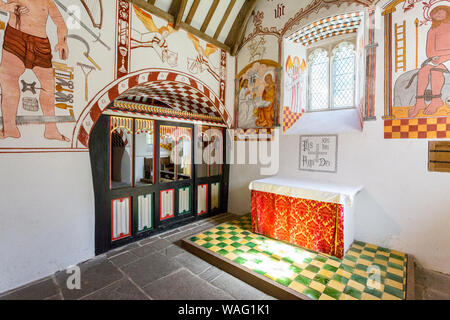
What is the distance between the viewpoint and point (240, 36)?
17.2ft

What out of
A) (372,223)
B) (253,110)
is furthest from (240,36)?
(372,223)

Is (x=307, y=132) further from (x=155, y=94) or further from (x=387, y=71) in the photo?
(x=155, y=94)

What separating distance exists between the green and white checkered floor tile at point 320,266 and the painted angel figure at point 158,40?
3.27m

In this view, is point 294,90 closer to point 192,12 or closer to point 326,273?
point 192,12

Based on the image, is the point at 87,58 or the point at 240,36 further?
the point at 240,36

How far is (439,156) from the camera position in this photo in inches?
122

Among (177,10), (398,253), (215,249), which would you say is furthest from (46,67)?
(398,253)

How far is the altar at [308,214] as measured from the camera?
3221mm

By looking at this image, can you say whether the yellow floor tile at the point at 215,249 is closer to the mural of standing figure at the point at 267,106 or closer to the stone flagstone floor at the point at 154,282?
the stone flagstone floor at the point at 154,282

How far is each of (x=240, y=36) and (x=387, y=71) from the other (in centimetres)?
315

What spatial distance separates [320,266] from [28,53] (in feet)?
14.8

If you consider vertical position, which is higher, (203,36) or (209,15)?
(209,15)

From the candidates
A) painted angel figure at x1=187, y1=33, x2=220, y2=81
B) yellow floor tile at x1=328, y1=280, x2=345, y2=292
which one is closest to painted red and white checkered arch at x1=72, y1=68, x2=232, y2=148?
painted angel figure at x1=187, y1=33, x2=220, y2=81

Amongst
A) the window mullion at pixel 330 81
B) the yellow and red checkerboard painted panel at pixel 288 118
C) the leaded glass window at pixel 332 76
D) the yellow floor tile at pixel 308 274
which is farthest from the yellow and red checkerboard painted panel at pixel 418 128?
the yellow floor tile at pixel 308 274
